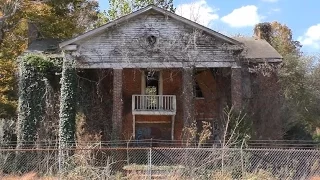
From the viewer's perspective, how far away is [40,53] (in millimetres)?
26453

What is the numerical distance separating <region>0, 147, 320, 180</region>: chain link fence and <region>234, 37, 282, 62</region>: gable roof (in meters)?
7.23

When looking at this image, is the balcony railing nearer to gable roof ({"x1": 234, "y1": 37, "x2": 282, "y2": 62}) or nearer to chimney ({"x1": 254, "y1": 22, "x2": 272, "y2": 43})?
gable roof ({"x1": 234, "y1": 37, "x2": 282, "y2": 62})

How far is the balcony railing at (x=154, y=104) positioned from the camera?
26875mm

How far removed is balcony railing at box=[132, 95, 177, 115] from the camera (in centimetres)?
2688

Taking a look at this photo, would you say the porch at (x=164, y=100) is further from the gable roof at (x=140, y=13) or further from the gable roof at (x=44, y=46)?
the gable roof at (x=44, y=46)

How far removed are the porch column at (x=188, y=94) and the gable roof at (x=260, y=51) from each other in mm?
3676

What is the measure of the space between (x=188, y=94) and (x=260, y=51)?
603 cm

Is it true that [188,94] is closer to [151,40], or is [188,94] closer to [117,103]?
[151,40]

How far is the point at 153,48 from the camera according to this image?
25.8 m

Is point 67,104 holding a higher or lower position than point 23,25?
lower

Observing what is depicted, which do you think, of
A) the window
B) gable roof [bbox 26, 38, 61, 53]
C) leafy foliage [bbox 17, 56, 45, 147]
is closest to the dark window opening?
the window

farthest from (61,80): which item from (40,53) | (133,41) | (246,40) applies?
(246,40)

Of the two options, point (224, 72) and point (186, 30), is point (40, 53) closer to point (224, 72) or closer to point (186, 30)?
point (186, 30)

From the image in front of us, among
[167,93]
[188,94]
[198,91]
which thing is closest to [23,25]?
[167,93]
